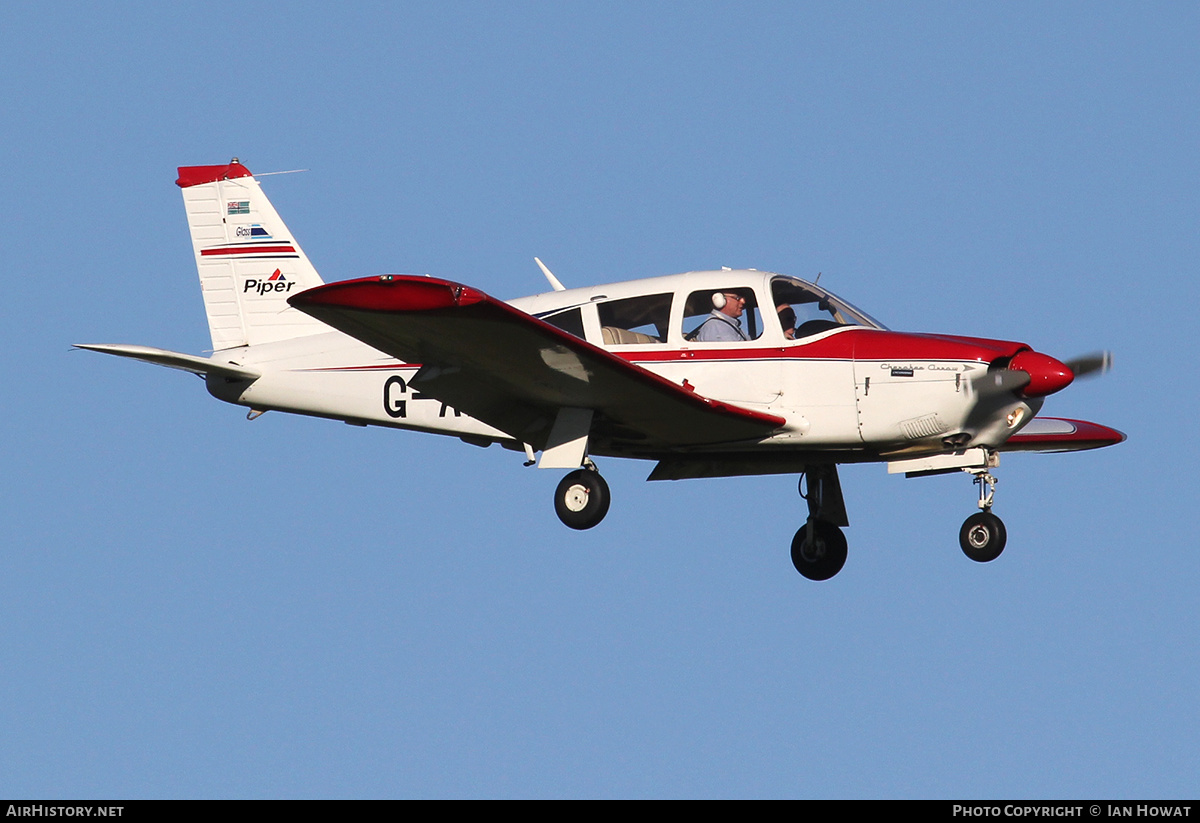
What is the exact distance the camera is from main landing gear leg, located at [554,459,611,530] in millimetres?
13906

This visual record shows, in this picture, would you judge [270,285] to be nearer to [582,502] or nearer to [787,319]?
[582,502]

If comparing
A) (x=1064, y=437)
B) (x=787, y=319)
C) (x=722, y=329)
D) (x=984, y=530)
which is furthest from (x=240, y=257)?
(x=1064, y=437)

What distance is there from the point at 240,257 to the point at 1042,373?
28.2ft

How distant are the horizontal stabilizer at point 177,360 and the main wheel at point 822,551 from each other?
5.87m

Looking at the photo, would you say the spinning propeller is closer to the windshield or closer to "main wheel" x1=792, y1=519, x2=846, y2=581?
the windshield

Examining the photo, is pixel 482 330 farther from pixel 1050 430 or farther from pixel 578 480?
pixel 1050 430

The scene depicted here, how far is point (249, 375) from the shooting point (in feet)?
52.5

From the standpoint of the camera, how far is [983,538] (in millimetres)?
14062

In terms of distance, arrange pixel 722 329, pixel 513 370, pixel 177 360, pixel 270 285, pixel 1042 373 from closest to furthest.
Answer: pixel 1042 373 → pixel 513 370 → pixel 722 329 → pixel 177 360 → pixel 270 285

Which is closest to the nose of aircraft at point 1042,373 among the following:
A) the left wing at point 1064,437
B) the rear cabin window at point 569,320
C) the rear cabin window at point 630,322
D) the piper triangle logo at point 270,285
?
the left wing at point 1064,437

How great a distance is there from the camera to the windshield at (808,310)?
14.2 m

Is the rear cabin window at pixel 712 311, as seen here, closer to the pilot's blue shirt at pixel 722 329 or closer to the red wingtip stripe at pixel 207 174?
the pilot's blue shirt at pixel 722 329
